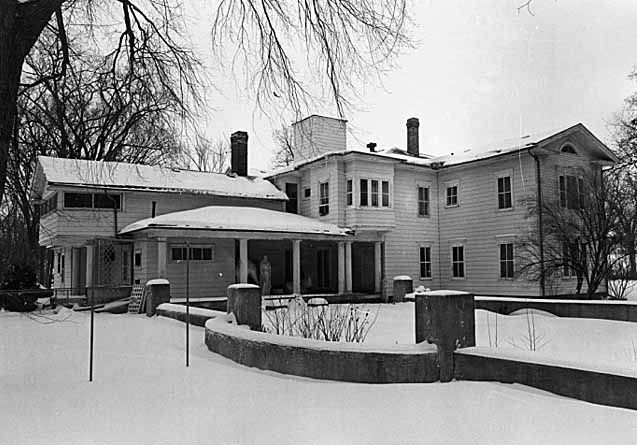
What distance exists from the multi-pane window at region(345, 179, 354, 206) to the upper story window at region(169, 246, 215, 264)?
548cm

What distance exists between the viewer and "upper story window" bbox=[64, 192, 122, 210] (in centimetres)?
1945

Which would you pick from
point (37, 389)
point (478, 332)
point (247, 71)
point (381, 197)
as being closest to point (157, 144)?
point (247, 71)

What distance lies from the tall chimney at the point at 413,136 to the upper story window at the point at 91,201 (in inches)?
526

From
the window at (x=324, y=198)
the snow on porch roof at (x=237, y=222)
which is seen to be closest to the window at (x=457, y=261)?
the snow on porch roof at (x=237, y=222)

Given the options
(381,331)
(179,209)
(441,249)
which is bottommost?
(381,331)

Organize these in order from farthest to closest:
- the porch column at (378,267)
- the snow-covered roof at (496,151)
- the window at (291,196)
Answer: the window at (291,196), the porch column at (378,267), the snow-covered roof at (496,151)

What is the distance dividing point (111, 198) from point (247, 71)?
47.1 feet

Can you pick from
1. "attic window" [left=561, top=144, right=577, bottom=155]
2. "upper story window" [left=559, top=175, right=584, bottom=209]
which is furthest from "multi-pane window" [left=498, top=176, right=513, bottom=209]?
"attic window" [left=561, top=144, right=577, bottom=155]

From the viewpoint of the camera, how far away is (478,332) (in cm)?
1098

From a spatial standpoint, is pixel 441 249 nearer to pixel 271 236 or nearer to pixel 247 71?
pixel 271 236

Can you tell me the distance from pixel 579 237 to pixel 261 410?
48.4 feet

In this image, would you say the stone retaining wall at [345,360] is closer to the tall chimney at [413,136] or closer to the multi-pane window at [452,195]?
the multi-pane window at [452,195]

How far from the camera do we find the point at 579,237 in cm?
1709

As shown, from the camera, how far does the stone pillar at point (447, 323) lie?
6168 mm
